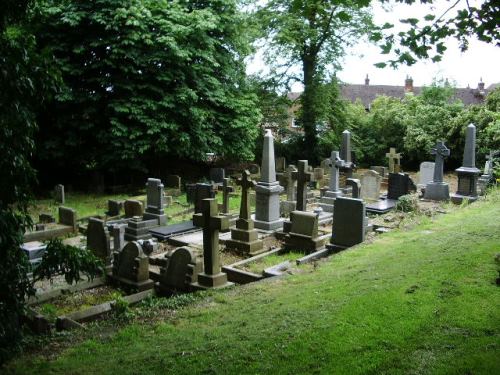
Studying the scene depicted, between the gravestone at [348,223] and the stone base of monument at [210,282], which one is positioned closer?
the stone base of monument at [210,282]

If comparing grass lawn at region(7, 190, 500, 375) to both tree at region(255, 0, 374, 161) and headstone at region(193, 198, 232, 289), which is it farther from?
tree at region(255, 0, 374, 161)

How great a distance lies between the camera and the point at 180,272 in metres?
8.70

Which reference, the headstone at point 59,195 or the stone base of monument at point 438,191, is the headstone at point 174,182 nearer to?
the headstone at point 59,195

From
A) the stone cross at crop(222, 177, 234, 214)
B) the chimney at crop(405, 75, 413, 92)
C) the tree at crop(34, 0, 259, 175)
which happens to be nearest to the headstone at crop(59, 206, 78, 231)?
the stone cross at crop(222, 177, 234, 214)

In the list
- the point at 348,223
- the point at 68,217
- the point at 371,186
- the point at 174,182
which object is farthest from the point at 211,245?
the point at 174,182

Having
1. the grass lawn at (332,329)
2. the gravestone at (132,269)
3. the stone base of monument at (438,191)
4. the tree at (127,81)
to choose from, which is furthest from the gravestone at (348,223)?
A: the tree at (127,81)

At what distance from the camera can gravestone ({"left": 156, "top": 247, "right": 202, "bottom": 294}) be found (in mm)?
8578

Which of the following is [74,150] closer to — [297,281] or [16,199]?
[297,281]

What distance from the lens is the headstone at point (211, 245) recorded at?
841 centimetres

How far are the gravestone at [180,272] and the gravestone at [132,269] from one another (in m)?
0.30

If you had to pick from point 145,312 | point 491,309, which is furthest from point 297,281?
point 491,309

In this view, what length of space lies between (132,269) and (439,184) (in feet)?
39.2

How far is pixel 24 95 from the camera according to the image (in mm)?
4629

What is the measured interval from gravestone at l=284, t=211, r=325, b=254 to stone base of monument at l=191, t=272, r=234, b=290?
2.79 meters
